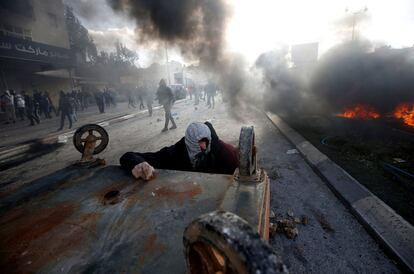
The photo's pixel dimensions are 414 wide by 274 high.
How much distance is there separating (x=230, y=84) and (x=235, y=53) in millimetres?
2225

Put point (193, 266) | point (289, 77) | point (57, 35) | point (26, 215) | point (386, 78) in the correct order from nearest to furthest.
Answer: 1. point (193, 266)
2. point (26, 215)
3. point (386, 78)
4. point (289, 77)
5. point (57, 35)

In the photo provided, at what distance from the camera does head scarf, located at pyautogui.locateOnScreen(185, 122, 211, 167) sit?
2.18 metres

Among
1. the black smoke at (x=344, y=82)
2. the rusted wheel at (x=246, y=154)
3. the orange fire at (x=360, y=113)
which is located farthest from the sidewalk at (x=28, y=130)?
the orange fire at (x=360, y=113)

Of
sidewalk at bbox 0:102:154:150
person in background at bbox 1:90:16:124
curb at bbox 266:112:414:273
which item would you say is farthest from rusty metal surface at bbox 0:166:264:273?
person in background at bbox 1:90:16:124

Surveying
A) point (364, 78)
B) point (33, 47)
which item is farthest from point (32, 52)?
point (364, 78)

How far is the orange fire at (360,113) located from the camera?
9180mm

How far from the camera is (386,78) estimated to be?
1001 cm

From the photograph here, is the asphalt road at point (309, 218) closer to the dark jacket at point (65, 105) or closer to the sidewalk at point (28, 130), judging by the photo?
the sidewalk at point (28, 130)

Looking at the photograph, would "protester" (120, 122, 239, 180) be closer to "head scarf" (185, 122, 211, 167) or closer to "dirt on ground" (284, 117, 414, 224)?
"head scarf" (185, 122, 211, 167)

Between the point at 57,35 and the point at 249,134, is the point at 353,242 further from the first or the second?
the point at 57,35

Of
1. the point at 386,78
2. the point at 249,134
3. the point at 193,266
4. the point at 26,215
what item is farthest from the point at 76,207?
the point at 386,78

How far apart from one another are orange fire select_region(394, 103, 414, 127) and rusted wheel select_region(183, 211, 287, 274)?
31.4ft

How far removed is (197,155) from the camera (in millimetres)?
2305

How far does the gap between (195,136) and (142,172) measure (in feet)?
2.09
